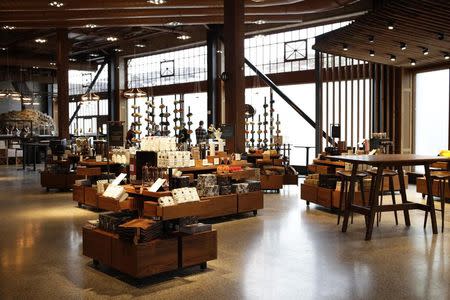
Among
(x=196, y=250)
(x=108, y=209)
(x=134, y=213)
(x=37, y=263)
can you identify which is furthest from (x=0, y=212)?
(x=196, y=250)

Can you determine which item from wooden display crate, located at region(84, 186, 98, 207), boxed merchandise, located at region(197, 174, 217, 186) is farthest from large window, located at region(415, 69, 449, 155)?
wooden display crate, located at region(84, 186, 98, 207)

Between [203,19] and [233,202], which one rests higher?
[203,19]

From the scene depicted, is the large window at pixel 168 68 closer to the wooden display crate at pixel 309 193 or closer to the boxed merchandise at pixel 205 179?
the wooden display crate at pixel 309 193

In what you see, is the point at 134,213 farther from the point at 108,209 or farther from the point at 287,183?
the point at 287,183

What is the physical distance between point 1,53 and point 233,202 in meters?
17.0

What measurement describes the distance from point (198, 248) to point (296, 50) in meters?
11.8

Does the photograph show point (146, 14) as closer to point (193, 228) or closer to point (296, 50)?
point (296, 50)

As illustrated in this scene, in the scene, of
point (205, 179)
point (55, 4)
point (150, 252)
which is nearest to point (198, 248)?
point (150, 252)

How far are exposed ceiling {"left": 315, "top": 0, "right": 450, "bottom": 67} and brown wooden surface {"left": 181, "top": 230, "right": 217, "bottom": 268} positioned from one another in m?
4.44

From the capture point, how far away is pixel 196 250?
502 cm

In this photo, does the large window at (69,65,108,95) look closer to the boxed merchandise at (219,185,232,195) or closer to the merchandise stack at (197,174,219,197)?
Result: the boxed merchandise at (219,185,232,195)

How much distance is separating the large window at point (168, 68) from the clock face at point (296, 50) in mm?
4077

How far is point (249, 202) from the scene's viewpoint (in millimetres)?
8172

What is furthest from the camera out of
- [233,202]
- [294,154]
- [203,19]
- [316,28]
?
[294,154]
